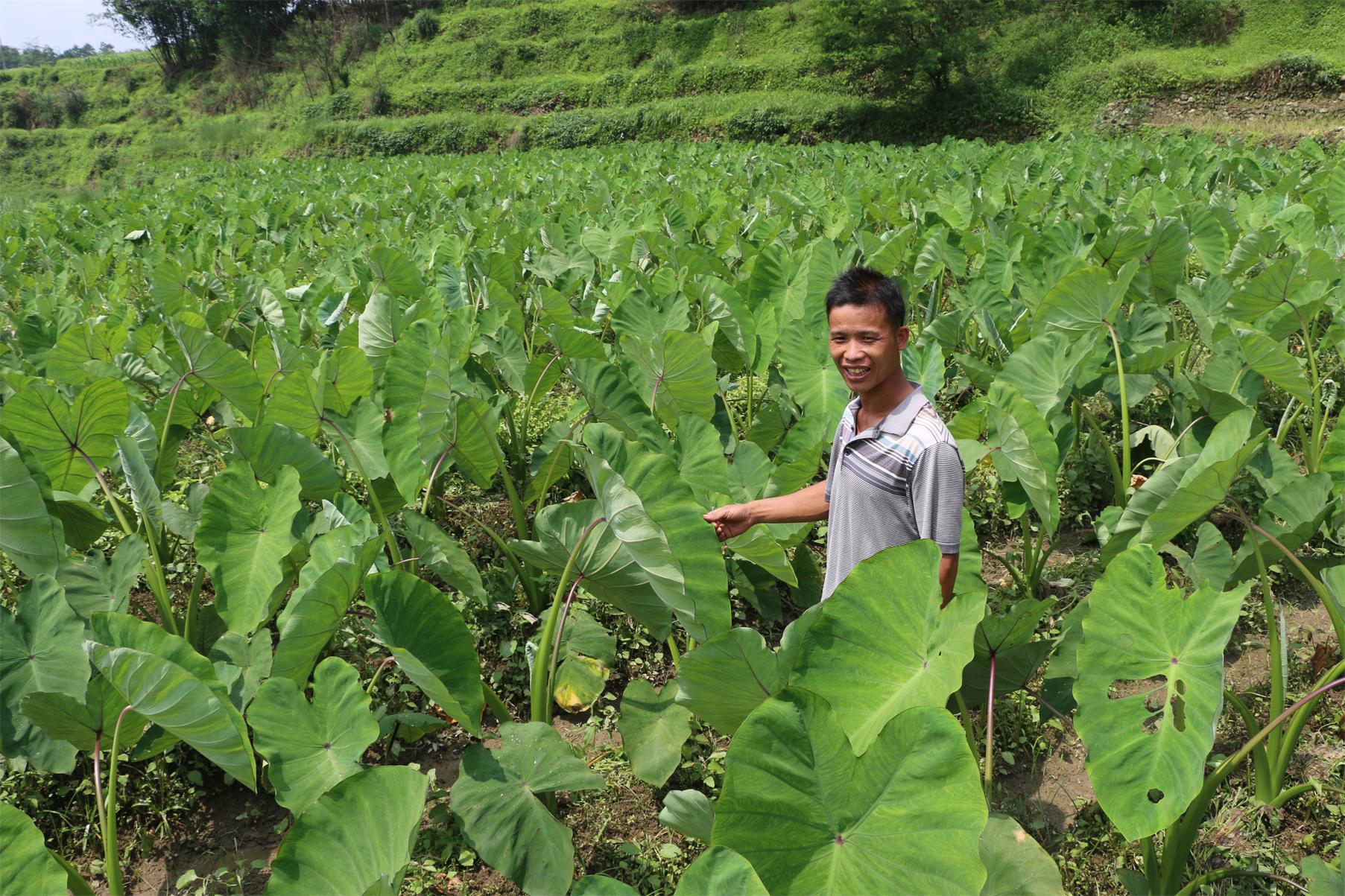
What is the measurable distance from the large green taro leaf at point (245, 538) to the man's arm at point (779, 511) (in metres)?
0.87

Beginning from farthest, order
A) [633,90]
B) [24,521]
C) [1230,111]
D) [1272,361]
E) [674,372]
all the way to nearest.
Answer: [633,90], [1230,111], [674,372], [1272,361], [24,521]

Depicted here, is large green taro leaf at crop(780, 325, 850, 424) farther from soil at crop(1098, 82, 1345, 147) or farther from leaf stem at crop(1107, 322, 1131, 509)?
soil at crop(1098, 82, 1345, 147)

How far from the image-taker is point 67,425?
2176mm

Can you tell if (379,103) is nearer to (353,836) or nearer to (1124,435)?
(1124,435)

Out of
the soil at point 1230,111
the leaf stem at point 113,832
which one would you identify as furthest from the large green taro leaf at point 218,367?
the soil at point 1230,111

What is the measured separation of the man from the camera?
1.57 m

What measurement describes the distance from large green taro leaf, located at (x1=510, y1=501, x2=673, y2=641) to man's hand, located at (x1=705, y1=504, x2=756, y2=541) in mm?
231

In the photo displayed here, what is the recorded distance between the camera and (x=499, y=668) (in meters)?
2.34

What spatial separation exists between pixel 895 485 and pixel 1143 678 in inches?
19.8

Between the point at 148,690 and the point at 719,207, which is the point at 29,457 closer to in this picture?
the point at 148,690

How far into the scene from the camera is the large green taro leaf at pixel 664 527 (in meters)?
1.40

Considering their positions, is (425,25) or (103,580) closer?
(103,580)

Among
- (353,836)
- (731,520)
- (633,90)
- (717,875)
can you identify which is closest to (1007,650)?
(731,520)

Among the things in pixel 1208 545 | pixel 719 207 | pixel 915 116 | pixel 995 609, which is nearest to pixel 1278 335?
pixel 995 609
